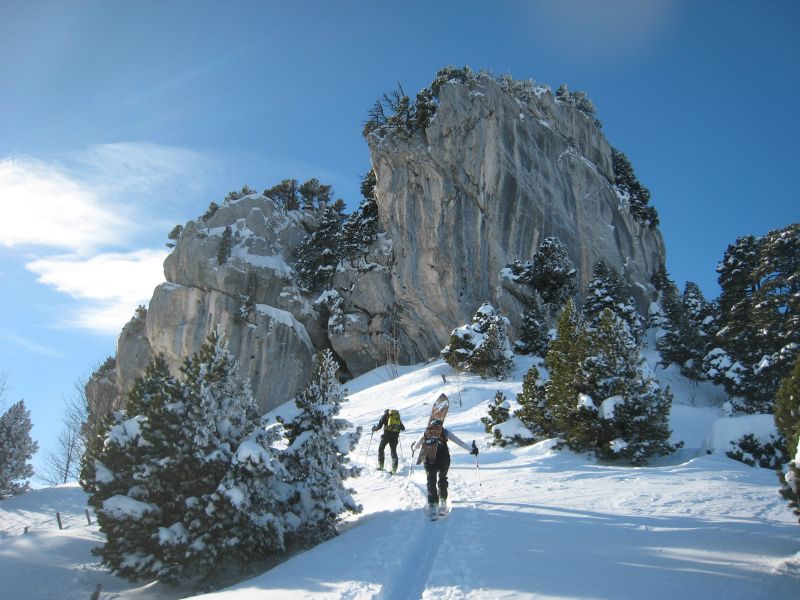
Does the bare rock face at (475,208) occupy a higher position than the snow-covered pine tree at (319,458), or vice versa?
the bare rock face at (475,208)

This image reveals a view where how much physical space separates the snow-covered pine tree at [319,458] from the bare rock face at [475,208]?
2790cm

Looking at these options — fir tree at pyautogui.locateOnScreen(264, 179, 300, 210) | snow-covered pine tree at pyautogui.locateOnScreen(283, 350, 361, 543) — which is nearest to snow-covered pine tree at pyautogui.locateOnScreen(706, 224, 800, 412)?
snow-covered pine tree at pyautogui.locateOnScreen(283, 350, 361, 543)

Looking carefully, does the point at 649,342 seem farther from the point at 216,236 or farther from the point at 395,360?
the point at 216,236

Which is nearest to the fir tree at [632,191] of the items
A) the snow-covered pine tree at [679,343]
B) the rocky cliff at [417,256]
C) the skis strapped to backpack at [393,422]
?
the rocky cliff at [417,256]

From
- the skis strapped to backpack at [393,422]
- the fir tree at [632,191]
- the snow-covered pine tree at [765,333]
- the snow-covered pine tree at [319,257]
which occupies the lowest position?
the skis strapped to backpack at [393,422]

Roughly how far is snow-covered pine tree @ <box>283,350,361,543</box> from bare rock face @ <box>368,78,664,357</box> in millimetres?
27899

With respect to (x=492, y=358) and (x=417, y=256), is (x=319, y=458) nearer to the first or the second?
(x=492, y=358)

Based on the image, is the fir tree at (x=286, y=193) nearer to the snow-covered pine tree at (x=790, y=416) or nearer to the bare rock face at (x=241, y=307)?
the bare rock face at (x=241, y=307)

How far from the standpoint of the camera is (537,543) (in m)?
6.32

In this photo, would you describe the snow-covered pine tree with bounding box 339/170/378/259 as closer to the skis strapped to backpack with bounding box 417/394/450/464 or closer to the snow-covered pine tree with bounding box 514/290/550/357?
the snow-covered pine tree with bounding box 514/290/550/357

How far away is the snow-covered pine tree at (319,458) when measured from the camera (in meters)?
8.97

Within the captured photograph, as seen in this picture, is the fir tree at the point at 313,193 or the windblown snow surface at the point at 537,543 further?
the fir tree at the point at 313,193

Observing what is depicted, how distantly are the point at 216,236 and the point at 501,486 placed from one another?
128 ft

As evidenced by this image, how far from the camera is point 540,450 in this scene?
1412 cm
